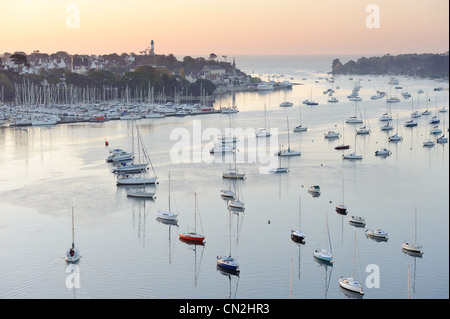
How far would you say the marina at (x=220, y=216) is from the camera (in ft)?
37.4

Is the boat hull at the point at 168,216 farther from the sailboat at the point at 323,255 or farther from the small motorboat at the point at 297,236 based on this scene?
the sailboat at the point at 323,255

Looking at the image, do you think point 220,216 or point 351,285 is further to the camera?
point 220,216

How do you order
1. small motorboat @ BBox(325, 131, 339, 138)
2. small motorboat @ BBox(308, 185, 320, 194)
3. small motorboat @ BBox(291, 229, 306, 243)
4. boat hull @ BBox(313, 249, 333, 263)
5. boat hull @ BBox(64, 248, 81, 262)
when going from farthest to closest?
small motorboat @ BBox(325, 131, 339, 138)
small motorboat @ BBox(308, 185, 320, 194)
small motorboat @ BBox(291, 229, 306, 243)
boat hull @ BBox(64, 248, 81, 262)
boat hull @ BBox(313, 249, 333, 263)

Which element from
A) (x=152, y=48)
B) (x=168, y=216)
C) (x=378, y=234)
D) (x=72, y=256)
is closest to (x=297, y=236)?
(x=378, y=234)


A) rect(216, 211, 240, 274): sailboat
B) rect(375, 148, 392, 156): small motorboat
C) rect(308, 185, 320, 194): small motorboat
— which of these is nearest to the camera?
rect(216, 211, 240, 274): sailboat

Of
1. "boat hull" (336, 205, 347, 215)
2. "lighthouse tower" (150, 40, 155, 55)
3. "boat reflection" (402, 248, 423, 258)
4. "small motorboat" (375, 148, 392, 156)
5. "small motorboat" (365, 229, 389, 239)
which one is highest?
"lighthouse tower" (150, 40, 155, 55)

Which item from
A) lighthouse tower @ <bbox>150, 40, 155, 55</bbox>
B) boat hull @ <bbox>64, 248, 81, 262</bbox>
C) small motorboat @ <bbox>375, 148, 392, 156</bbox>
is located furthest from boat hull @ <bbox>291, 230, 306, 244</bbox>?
lighthouse tower @ <bbox>150, 40, 155, 55</bbox>

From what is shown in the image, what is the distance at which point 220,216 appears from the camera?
1502 cm

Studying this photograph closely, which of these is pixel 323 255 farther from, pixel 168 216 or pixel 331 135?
pixel 331 135

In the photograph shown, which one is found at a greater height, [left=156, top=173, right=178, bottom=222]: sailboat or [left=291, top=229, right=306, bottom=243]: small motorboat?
[left=156, top=173, right=178, bottom=222]: sailboat

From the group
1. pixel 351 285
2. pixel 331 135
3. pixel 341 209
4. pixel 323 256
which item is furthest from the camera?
pixel 331 135

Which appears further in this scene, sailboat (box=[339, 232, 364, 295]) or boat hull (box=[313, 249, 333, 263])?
boat hull (box=[313, 249, 333, 263])

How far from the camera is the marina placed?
1141 cm

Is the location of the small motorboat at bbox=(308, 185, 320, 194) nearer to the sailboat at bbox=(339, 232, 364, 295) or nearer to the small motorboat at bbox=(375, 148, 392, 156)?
the sailboat at bbox=(339, 232, 364, 295)
